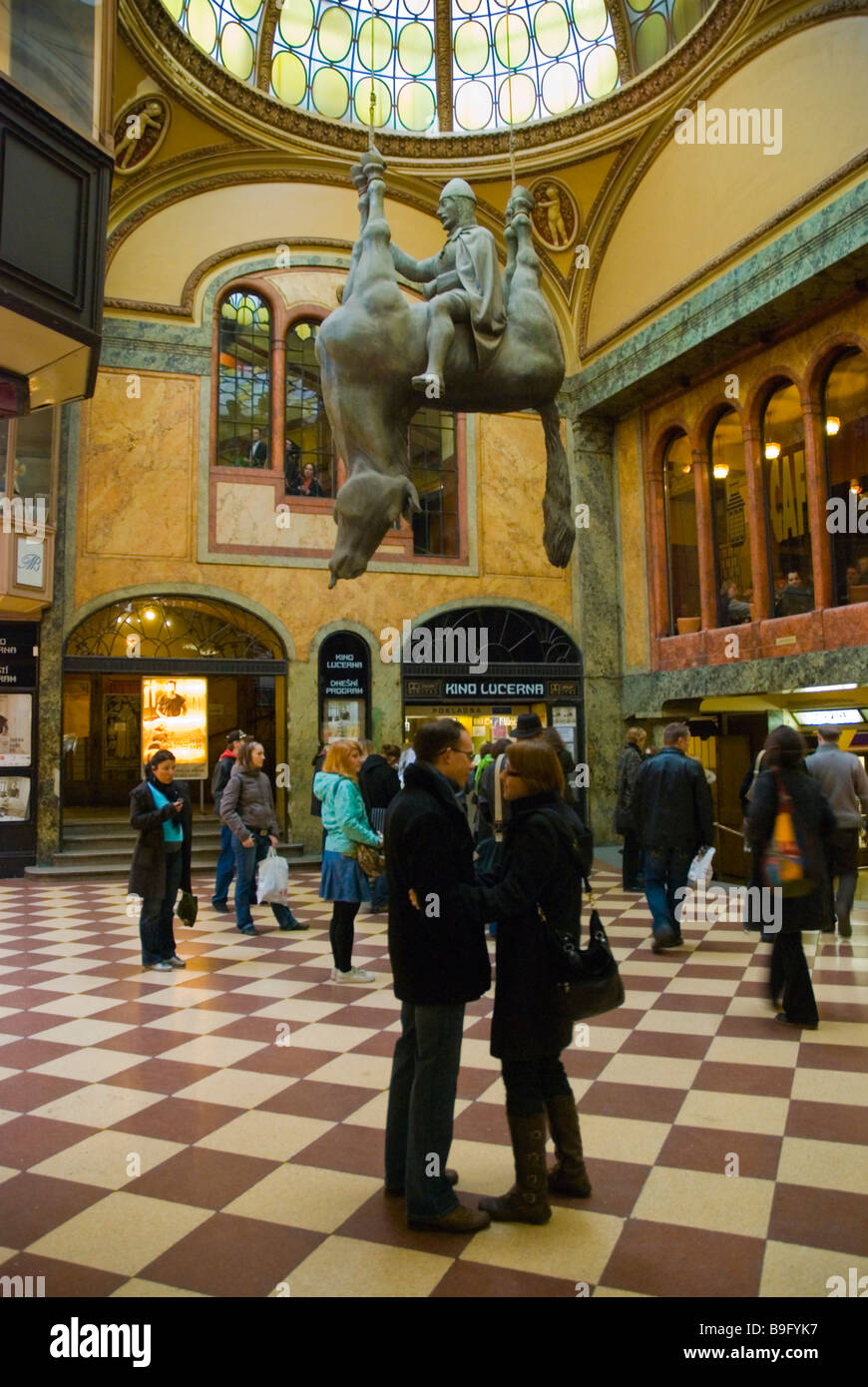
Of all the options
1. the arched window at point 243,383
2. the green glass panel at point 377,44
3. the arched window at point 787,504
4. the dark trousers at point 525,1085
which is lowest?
the dark trousers at point 525,1085

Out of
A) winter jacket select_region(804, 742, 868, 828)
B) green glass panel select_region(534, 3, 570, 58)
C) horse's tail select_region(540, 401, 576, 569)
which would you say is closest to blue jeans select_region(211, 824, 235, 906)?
winter jacket select_region(804, 742, 868, 828)

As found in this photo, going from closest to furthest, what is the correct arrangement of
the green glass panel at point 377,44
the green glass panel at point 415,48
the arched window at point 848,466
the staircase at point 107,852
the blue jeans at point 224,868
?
the blue jeans at point 224,868 < the arched window at point 848,466 < the staircase at point 107,852 < the green glass panel at point 377,44 < the green glass panel at point 415,48

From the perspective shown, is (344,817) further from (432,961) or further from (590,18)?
(590,18)

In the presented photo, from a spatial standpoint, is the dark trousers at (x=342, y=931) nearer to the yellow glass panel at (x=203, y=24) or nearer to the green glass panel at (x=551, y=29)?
the yellow glass panel at (x=203, y=24)

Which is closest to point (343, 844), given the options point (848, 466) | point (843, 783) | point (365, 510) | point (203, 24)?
point (365, 510)

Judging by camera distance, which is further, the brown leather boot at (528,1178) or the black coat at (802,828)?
the black coat at (802,828)

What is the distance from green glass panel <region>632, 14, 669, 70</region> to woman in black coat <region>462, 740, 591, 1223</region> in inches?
586

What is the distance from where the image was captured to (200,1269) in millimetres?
2832

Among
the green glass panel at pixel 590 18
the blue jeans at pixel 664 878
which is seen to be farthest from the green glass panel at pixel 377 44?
the blue jeans at pixel 664 878

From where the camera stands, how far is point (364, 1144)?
12.5 ft

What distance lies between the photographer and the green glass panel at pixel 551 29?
50.6ft

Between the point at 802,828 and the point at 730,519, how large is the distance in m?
9.74

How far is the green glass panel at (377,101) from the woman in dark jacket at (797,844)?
45.7 feet

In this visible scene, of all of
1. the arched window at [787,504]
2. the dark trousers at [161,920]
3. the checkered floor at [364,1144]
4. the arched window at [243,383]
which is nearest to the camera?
the checkered floor at [364,1144]
